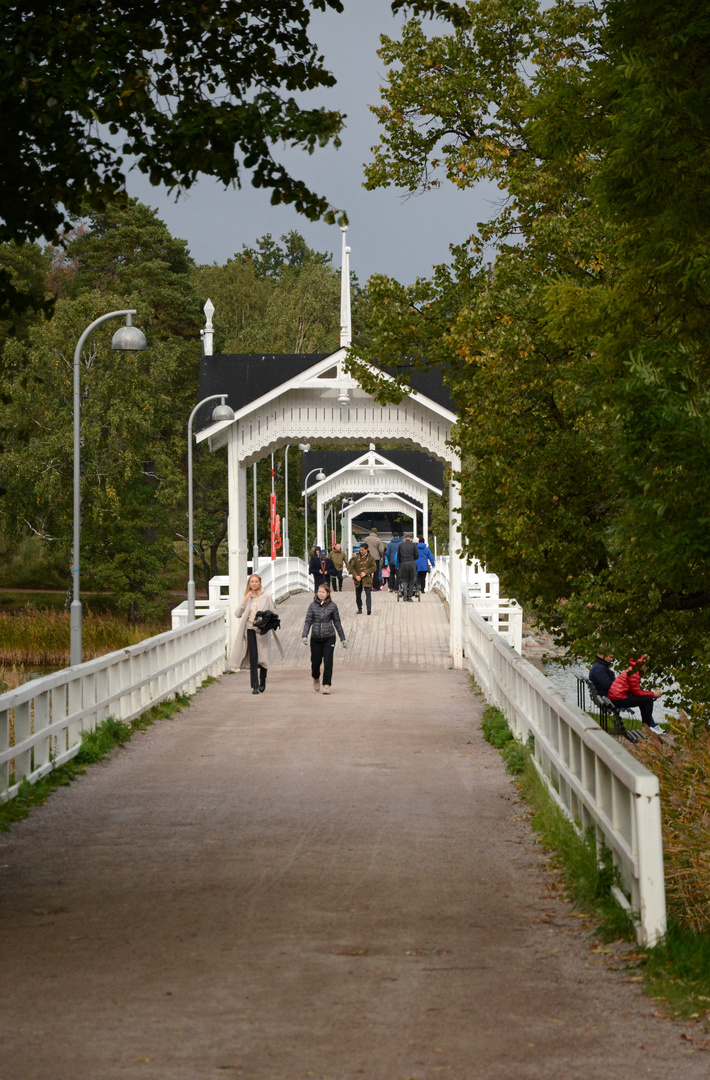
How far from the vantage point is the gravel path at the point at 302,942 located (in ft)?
17.2

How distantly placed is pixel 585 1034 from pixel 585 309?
22.2 ft

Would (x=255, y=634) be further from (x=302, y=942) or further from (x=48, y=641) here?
(x=48, y=641)

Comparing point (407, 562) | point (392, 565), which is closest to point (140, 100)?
point (407, 562)

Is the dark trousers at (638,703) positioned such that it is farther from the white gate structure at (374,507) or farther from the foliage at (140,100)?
the white gate structure at (374,507)

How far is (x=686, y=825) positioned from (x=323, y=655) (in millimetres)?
13324

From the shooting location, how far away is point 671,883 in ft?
23.6

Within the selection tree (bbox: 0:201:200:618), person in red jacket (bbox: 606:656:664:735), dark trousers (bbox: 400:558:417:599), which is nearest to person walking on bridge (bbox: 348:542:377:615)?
dark trousers (bbox: 400:558:417:599)

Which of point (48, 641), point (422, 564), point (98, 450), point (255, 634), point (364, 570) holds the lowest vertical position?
point (48, 641)

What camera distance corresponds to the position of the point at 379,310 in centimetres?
2005

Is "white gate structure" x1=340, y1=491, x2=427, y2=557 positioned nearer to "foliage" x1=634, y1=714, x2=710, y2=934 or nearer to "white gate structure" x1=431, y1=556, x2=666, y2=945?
"white gate structure" x1=431, y1=556, x2=666, y2=945

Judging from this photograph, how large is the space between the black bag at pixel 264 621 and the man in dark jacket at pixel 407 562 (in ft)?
62.9

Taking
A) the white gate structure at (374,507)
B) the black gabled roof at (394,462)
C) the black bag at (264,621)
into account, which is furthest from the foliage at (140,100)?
the white gate structure at (374,507)

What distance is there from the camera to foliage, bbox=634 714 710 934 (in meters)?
6.96

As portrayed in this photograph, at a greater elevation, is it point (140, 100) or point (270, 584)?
point (140, 100)
